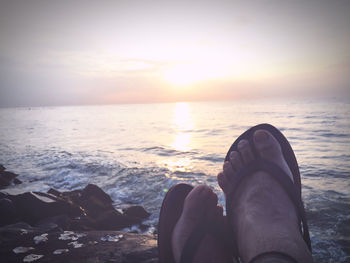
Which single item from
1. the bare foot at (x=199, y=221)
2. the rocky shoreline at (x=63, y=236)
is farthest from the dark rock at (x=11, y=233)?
the bare foot at (x=199, y=221)

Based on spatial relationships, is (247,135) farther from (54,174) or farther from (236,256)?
(54,174)

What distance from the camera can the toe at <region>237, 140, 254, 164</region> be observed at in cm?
224

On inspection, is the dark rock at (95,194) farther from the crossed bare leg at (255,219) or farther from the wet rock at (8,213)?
the crossed bare leg at (255,219)

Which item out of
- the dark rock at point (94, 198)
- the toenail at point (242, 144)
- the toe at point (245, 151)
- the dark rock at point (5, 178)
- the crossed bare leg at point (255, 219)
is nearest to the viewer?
the crossed bare leg at point (255, 219)

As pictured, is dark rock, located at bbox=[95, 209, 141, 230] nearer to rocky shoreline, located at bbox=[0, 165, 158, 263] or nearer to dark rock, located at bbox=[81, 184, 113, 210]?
rocky shoreline, located at bbox=[0, 165, 158, 263]

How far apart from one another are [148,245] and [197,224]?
70 cm

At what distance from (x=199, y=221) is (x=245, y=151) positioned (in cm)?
99

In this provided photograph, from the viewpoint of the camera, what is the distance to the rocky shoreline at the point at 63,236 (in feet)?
5.46

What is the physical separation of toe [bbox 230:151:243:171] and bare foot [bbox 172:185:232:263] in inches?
24.2

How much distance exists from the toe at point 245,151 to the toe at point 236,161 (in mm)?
45

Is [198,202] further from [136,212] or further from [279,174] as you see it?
[136,212]

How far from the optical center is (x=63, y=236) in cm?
196

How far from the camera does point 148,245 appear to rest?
2.04 metres

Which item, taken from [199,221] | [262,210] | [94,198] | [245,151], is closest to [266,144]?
[245,151]
